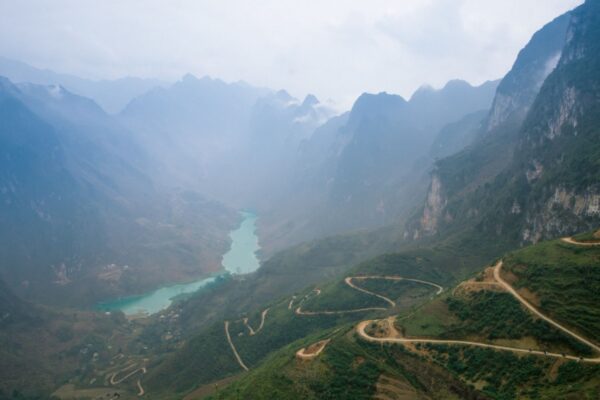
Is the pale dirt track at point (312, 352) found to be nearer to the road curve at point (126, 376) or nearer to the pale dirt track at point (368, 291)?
the pale dirt track at point (368, 291)

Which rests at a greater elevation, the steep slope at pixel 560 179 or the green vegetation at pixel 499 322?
the steep slope at pixel 560 179

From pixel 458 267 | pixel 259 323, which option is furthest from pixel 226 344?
pixel 458 267

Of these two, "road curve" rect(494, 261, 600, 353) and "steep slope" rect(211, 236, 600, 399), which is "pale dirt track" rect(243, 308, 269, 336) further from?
"road curve" rect(494, 261, 600, 353)

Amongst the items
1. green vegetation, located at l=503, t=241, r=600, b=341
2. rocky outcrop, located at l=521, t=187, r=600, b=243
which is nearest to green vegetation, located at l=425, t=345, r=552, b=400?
green vegetation, located at l=503, t=241, r=600, b=341

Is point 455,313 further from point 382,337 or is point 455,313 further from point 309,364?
point 309,364

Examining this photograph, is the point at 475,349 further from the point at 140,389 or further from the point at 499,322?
the point at 140,389

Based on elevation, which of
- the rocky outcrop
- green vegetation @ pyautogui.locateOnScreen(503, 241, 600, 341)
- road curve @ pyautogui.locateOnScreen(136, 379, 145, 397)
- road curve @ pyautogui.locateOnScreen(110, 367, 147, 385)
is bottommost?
road curve @ pyautogui.locateOnScreen(110, 367, 147, 385)

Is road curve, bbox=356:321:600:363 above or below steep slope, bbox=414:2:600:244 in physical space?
below

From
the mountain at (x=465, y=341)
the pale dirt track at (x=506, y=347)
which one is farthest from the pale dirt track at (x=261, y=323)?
the pale dirt track at (x=506, y=347)

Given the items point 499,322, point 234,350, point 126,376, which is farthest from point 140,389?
point 499,322

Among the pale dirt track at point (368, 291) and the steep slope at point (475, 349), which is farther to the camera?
the pale dirt track at point (368, 291)

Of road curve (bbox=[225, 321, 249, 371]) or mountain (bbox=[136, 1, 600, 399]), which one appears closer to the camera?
mountain (bbox=[136, 1, 600, 399])
